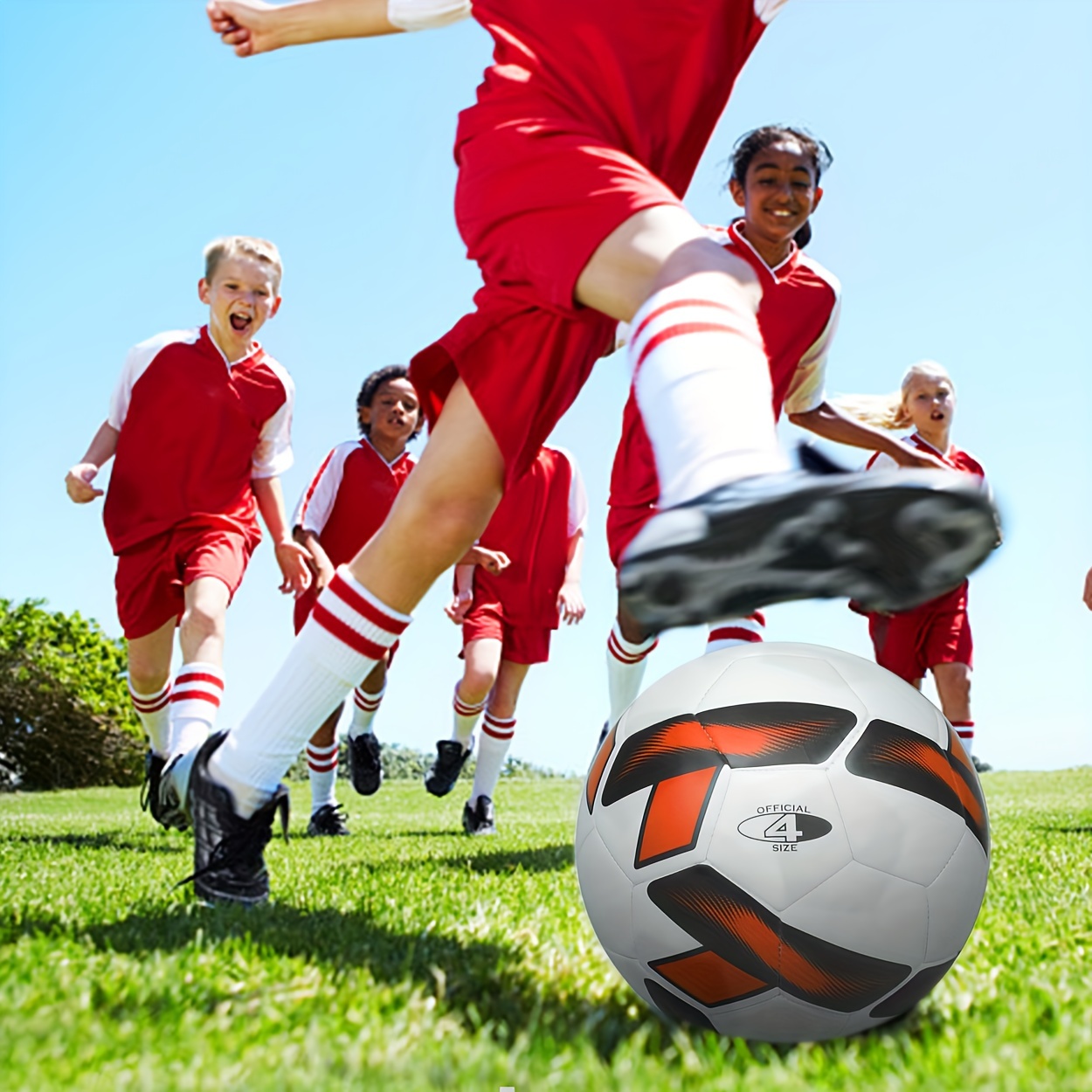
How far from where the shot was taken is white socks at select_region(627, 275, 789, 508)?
182 cm

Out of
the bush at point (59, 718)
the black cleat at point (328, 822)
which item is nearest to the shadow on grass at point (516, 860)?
the black cleat at point (328, 822)

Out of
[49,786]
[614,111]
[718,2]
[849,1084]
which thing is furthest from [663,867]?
[49,786]

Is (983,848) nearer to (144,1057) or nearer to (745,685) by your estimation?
(745,685)

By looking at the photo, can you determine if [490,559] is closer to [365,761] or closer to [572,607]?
[572,607]

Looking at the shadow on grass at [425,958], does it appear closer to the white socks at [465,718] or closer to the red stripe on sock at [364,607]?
the red stripe on sock at [364,607]

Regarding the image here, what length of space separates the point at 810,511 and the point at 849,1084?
85 cm

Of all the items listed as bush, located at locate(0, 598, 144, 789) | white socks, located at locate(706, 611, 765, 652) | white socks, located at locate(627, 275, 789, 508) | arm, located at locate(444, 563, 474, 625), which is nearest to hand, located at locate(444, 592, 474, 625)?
arm, located at locate(444, 563, 474, 625)

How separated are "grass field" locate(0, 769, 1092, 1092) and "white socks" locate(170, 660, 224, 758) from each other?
58 cm

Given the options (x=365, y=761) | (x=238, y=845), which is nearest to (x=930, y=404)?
(x=365, y=761)

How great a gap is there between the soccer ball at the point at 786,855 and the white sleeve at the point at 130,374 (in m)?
3.98

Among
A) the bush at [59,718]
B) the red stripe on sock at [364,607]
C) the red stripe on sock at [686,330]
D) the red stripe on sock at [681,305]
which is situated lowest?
the bush at [59,718]

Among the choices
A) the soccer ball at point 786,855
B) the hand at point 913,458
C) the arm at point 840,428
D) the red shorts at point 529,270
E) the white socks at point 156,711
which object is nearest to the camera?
the soccer ball at point 786,855

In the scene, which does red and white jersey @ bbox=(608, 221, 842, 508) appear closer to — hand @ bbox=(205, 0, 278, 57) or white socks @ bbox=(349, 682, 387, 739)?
hand @ bbox=(205, 0, 278, 57)

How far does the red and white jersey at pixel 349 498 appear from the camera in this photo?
303 inches
